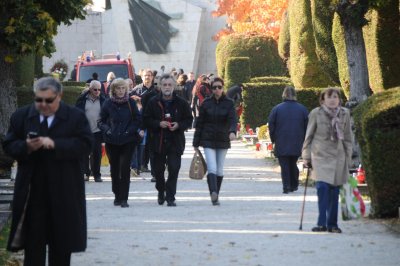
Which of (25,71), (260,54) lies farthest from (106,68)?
(260,54)

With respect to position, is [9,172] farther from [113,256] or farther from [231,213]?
[113,256]

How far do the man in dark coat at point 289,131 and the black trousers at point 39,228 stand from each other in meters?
10.1

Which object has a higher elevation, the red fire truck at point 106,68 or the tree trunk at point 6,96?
the red fire truck at point 106,68

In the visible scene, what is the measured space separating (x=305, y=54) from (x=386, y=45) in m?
9.46

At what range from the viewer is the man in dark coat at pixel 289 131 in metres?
19.3

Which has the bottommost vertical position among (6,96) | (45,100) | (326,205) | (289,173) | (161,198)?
(161,198)

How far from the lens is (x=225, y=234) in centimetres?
1338

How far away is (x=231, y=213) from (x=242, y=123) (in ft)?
63.7

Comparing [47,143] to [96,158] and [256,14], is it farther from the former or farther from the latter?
[256,14]

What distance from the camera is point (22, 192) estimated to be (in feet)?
30.4

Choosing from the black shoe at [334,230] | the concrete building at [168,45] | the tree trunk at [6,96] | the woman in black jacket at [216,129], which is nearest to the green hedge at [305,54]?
the tree trunk at [6,96]

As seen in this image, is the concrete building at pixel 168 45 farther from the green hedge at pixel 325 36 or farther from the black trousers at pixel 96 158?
the black trousers at pixel 96 158

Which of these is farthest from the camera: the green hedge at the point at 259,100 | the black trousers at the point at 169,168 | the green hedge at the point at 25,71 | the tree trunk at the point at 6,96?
the green hedge at the point at 259,100

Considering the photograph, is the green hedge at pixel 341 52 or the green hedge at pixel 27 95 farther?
the green hedge at pixel 27 95
